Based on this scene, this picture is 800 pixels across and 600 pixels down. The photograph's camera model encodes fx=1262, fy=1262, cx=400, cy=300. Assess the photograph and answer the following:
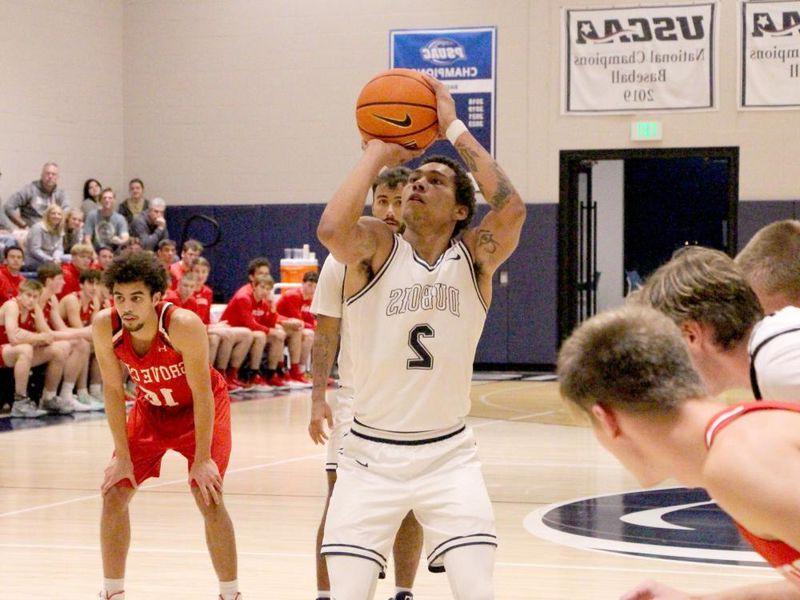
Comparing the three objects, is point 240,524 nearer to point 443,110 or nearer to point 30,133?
point 443,110

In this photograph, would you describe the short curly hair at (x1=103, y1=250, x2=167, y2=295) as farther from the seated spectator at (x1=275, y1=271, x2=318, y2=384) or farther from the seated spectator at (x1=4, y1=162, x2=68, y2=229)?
the seated spectator at (x1=4, y1=162, x2=68, y2=229)

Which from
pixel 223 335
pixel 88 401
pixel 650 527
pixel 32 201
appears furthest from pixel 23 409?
pixel 650 527

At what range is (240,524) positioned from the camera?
23.2ft

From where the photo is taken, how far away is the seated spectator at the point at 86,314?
1257 centimetres

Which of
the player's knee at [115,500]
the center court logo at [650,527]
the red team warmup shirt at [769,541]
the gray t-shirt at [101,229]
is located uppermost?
the gray t-shirt at [101,229]

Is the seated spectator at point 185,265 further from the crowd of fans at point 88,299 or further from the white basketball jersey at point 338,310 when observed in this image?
the white basketball jersey at point 338,310

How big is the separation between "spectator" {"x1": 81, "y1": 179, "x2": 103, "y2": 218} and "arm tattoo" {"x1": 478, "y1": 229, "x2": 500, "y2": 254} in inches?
510

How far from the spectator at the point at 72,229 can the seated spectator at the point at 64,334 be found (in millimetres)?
2173

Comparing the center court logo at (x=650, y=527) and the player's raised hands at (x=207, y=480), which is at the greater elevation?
the player's raised hands at (x=207, y=480)

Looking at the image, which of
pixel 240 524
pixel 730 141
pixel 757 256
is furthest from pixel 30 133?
pixel 757 256

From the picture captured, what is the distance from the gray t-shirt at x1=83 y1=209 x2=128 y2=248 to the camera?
1612cm

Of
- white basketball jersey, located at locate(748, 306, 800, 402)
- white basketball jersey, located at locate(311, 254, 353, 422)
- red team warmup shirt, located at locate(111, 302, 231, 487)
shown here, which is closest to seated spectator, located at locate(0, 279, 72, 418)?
red team warmup shirt, located at locate(111, 302, 231, 487)

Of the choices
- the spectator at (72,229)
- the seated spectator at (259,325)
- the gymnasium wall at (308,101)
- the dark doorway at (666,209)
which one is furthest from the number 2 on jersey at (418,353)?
the dark doorway at (666,209)

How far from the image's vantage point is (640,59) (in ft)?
54.4
